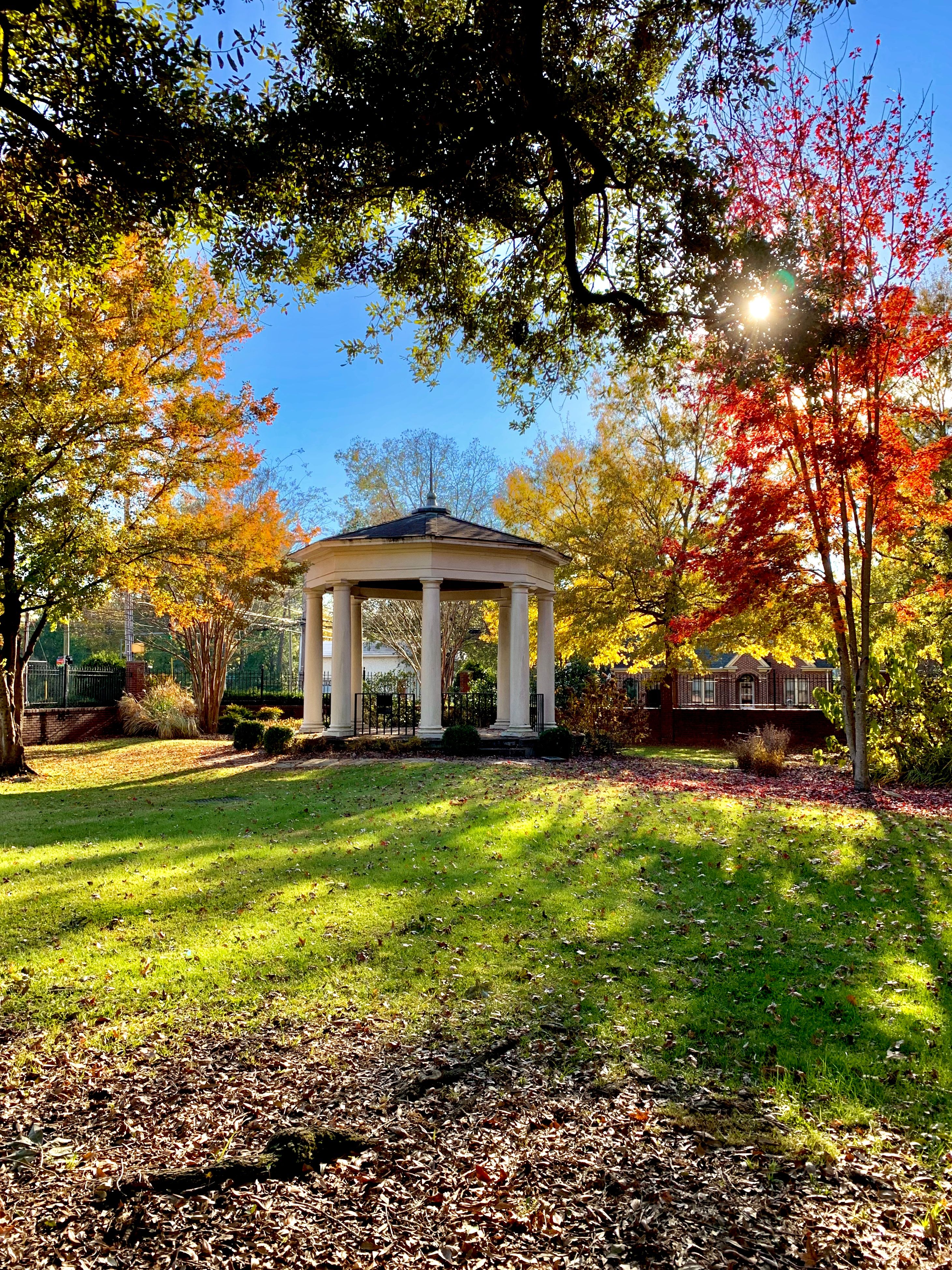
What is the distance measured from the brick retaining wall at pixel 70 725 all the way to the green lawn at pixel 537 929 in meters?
13.9

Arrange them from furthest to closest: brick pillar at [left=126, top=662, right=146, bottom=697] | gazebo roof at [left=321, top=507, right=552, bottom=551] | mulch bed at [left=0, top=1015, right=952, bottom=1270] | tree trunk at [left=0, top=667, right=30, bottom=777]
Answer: brick pillar at [left=126, top=662, right=146, bottom=697] → gazebo roof at [left=321, top=507, right=552, bottom=551] → tree trunk at [left=0, top=667, right=30, bottom=777] → mulch bed at [left=0, top=1015, right=952, bottom=1270]

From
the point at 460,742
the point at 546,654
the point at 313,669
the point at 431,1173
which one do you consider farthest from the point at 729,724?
the point at 431,1173

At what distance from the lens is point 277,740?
17609mm

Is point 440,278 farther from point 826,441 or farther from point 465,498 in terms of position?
point 465,498

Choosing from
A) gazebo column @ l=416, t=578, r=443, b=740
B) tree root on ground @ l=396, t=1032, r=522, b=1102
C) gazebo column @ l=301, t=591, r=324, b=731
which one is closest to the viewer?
tree root on ground @ l=396, t=1032, r=522, b=1102

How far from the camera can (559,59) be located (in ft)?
19.1

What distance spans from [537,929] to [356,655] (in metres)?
17.1

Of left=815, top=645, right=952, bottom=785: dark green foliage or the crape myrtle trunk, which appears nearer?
left=815, top=645, right=952, bottom=785: dark green foliage

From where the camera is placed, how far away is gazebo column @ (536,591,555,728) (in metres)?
20.3

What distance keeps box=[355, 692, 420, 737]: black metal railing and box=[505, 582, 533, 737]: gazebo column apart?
8.61 ft

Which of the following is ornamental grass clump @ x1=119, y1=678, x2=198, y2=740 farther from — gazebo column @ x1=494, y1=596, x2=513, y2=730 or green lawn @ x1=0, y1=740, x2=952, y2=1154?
green lawn @ x1=0, y1=740, x2=952, y2=1154

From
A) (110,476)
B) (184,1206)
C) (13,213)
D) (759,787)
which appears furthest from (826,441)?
(110,476)

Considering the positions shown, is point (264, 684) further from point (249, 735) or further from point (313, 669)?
point (313, 669)

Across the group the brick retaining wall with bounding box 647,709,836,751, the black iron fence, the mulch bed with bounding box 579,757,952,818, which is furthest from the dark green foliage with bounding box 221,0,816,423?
the black iron fence
